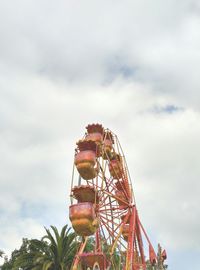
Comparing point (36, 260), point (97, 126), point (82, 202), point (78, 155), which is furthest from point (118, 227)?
point (36, 260)

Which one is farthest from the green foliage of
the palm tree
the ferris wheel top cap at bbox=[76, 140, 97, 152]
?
the ferris wheel top cap at bbox=[76, 140, 97, 152]

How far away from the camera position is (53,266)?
31.6m

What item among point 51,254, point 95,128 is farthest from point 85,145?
point 51,254

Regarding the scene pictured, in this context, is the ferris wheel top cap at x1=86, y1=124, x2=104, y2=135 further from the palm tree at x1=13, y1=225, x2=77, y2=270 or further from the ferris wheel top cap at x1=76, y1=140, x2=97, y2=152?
the palm tree at x1=13, y1=225, x2=77, y2=270

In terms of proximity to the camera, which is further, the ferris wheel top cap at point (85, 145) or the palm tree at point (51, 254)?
the palm tree at point (51, 254)

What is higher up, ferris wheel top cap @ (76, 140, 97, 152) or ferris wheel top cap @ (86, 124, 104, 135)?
ferris wheel top cap @ (86, 124, 104, 135)

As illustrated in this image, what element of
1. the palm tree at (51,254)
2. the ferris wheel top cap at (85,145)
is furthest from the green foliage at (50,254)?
the ferris wheel top cap at (85,145)

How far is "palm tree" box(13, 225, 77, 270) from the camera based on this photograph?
31.1 metres

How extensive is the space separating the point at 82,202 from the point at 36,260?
9.57m

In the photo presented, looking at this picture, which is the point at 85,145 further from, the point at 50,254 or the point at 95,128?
the point at 50,254

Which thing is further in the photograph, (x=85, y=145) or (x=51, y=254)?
(x=51, y=254)

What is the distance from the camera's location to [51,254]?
3206 centimetres

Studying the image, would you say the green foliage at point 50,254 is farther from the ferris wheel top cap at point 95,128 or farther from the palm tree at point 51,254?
the ferris wheel top cap at point 95,128

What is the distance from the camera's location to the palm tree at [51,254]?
31.1m
